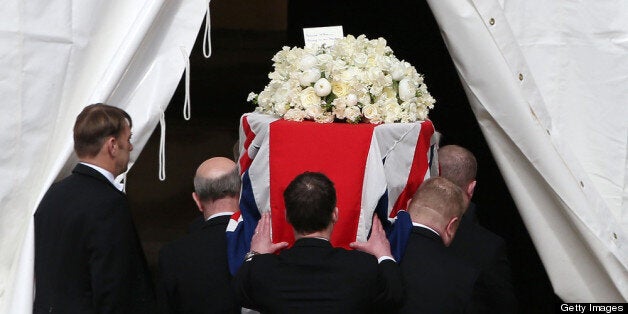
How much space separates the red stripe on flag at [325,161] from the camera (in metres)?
3.30

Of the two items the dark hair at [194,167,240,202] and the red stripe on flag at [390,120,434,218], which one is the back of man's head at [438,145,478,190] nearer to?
the red stripe on flag at [390,120,434,218]

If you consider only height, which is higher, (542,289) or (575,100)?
(575,100)

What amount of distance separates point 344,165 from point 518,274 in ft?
6.83

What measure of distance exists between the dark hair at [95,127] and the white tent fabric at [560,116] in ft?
4.22

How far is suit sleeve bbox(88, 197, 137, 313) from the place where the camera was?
3.18m

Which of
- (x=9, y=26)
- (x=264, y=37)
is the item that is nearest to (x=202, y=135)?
(x=264, y=37)

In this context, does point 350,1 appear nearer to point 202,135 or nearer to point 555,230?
point 555,230

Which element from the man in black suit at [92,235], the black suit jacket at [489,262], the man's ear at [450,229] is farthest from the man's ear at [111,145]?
Result: the black suit jacket at [489,262]

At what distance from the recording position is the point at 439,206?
325cm

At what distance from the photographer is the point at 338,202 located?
3.31 meters

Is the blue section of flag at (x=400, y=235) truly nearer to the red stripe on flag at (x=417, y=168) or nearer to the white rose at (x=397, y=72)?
the red stripe on flag at (x=417, y=168)

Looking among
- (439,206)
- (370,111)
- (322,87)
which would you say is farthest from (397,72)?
(439,206)

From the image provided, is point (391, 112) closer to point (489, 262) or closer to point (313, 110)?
point (313, 110)

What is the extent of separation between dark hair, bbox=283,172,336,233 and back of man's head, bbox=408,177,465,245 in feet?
1.45
